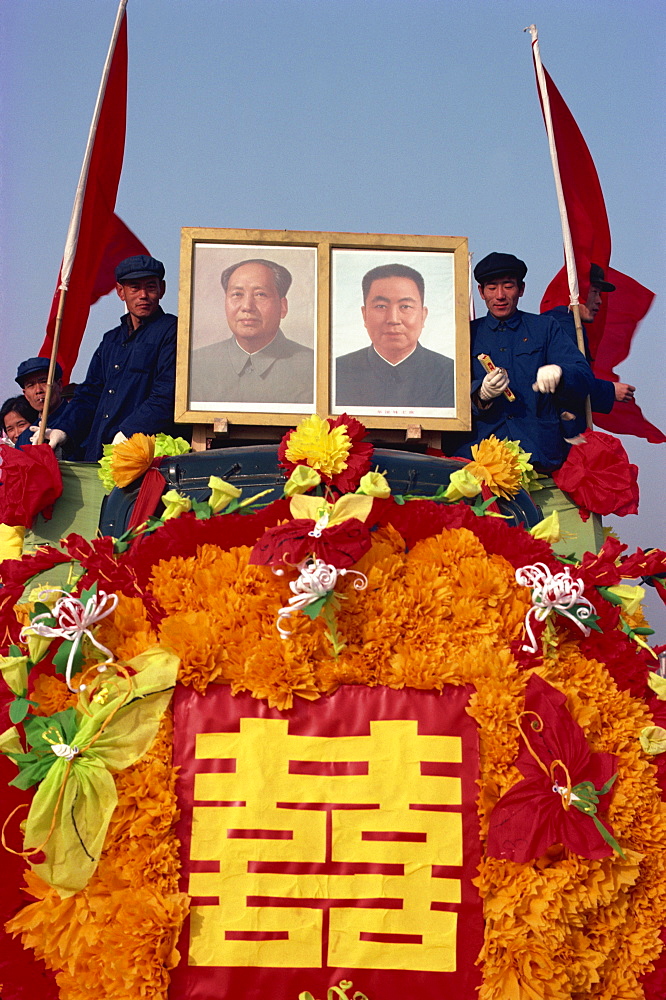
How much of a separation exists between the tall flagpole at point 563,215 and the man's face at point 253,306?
1558 millimetres

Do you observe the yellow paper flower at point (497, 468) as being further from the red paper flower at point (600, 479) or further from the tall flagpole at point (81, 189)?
the tall flagpole at point (81, 189)

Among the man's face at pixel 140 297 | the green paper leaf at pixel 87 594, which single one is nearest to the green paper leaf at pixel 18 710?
the green paper leaf at pixel 87 594

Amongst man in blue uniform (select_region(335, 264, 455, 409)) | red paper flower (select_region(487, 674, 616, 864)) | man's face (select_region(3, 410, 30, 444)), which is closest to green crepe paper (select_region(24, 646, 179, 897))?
red paper flower (select_region(487, 674, 616, 864))

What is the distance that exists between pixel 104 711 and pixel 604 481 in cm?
228

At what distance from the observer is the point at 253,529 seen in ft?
11.4

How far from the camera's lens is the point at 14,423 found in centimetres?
830

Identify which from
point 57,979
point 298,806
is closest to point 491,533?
point 298,806

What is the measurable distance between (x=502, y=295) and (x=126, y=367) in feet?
6.66

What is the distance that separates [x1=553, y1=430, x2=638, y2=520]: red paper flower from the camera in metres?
4.48

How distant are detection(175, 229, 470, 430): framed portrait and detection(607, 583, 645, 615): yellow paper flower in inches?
68.2

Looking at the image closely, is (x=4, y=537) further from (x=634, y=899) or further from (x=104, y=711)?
(x=634, y=899)

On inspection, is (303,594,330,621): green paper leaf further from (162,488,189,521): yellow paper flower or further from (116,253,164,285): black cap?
(116,253,164,285): black cap

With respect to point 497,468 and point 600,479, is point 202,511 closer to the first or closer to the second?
point 497,468

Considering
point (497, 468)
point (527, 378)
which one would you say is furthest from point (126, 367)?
point (497, 468)
